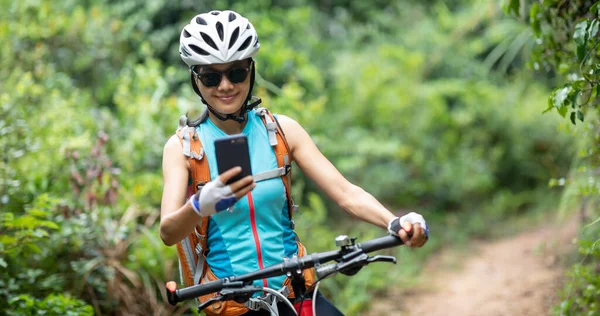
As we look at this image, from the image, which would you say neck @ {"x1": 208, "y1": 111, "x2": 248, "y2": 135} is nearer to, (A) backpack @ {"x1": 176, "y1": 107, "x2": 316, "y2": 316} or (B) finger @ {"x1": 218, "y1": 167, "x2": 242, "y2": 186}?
(A) backpack @ {"x1": 176, "y1": 107, "x2": 316, "y2": 316}

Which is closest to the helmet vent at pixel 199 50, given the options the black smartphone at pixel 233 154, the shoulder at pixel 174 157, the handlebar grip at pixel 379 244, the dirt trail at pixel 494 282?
the shoulder at pixel 174 157

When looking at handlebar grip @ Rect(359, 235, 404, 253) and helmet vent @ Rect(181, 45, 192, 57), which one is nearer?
handlebar grip @ Rect(359, 235, 404, 253)

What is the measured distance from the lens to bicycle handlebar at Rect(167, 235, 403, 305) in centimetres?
287

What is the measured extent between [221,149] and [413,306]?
527cm

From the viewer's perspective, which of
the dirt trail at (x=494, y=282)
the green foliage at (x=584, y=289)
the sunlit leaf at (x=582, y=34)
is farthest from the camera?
the dirt trail at (x=494, y=282)

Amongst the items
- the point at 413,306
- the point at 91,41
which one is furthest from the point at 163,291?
Result: the point at 91,41

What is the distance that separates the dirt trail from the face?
436cm

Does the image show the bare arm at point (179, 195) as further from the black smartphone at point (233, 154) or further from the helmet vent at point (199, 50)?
the helmet vent at point (199, 50)

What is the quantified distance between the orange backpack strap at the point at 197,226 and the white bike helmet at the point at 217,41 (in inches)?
13.1

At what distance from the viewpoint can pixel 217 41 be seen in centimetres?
330

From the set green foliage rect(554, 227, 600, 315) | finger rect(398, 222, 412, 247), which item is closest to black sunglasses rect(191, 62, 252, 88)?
finger rect(398, 222, 412, 247)

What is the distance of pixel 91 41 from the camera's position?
941cm

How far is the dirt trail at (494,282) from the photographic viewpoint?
7188 millimetres

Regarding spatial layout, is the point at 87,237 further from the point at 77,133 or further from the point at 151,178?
the point at 77,133
